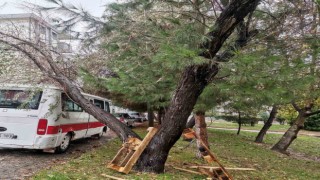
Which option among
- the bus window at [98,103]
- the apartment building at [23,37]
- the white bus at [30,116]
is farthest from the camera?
the bus window at [98,103]

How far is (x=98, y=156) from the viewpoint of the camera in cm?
835

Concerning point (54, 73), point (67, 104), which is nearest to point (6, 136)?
point (67, 104)

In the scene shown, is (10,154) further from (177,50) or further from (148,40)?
(177,50)

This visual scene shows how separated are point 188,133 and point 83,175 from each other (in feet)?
7.58

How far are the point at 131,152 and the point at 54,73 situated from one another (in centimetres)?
296

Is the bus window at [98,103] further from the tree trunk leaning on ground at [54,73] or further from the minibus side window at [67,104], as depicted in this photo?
the tree trunk leaning on ground at [54,73]

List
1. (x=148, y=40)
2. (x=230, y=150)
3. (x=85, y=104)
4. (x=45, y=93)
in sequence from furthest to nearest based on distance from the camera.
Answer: (x=230, y=150) → (x=45, y=93) → (x=85, y=104) → (x=148, y=40)

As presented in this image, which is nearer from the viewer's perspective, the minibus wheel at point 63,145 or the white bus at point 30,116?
the white bus at point 30,116

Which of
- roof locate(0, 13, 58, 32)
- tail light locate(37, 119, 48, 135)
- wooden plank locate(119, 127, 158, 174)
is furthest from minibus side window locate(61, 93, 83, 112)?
wooden plank locate(119, 127, 158, 174)

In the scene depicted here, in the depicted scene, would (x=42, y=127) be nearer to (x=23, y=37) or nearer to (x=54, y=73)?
(x=54, y=73)

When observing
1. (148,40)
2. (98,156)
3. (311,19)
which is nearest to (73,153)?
(98,156)

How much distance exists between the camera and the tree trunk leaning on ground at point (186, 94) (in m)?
5.39

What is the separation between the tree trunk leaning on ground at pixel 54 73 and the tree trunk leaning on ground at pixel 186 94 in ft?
3.31

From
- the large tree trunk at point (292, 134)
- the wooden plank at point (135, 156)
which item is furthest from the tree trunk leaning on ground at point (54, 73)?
the large tree trunk at point (292, 134)
